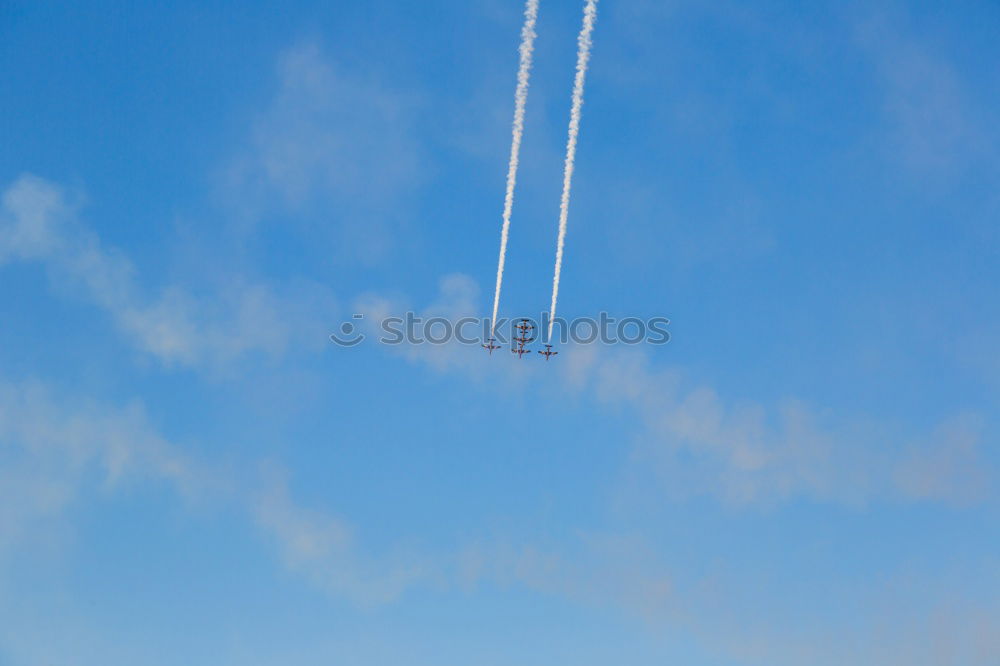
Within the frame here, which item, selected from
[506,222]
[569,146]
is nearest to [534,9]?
[569,146]

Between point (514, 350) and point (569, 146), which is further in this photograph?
point (514, 350)

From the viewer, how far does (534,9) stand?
66.2 meters

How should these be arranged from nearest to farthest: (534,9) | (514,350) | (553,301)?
(534,9) < (553,301) < (514,350)

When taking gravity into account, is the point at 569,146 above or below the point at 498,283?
above

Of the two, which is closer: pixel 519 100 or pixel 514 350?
pixel 519 100

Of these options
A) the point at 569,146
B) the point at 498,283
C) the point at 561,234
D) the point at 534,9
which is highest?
the point at 534,9

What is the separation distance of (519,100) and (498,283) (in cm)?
1445

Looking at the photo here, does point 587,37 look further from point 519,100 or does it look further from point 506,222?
point 506,222

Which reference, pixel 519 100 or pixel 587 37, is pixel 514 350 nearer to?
pixel 519 100

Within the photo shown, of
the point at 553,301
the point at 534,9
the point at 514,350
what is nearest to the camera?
the point at 534,9

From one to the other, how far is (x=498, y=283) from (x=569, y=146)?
12623 millimetres

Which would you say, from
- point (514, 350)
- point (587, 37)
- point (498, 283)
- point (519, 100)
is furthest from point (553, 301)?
point (587, 37)

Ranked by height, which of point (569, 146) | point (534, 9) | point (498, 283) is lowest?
point (498, 283)

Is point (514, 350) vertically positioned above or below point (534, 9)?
below
